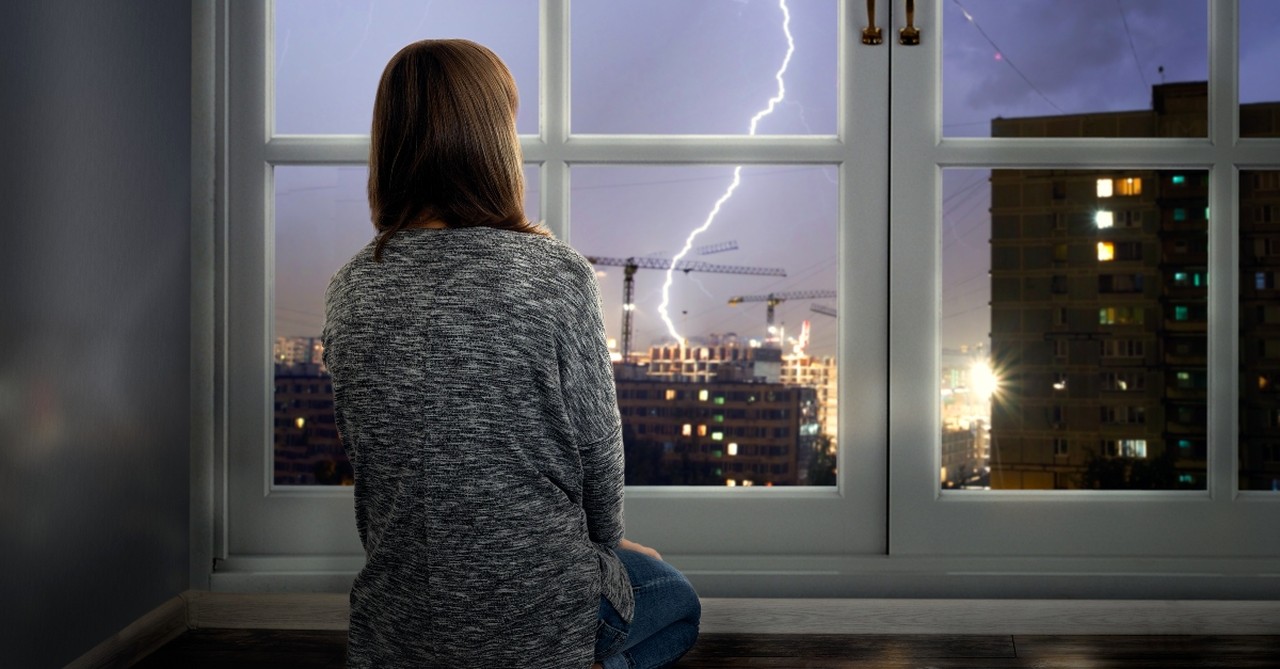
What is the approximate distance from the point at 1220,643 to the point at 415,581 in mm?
1669

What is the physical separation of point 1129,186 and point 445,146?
1581 mm

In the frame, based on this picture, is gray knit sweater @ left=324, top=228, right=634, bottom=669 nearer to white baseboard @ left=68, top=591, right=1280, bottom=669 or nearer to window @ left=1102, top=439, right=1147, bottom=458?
white baseboard @ left=68, top=591, right=1280, bottom=669

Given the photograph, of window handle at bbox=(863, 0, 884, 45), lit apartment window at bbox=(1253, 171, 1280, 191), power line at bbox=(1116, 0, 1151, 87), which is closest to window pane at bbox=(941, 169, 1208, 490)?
lit apartment window at bbox=(1253, 171, 1280, 191)

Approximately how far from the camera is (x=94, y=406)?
1.54 meters

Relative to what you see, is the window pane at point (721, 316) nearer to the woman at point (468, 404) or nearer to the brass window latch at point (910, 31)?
the brass window latch at point (910, 31)

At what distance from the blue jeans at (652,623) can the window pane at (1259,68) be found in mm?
1610

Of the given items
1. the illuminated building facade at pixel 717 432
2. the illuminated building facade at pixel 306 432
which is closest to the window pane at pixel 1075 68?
the illuminated building facade at pixel 717 432

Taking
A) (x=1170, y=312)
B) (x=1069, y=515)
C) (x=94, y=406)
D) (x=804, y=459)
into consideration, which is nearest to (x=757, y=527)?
(x=804, y=459)

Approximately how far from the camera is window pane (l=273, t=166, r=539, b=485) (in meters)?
1.96

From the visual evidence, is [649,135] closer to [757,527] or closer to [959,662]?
[757,527]

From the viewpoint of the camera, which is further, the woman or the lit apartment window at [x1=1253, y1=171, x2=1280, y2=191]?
the lit apartment window at [x1=1253, y1=171, x2=1280, y2=191]

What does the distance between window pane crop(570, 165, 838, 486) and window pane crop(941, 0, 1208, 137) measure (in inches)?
15.0

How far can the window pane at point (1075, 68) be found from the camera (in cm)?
193

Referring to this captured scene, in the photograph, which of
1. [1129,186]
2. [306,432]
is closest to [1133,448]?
[1129,186]
